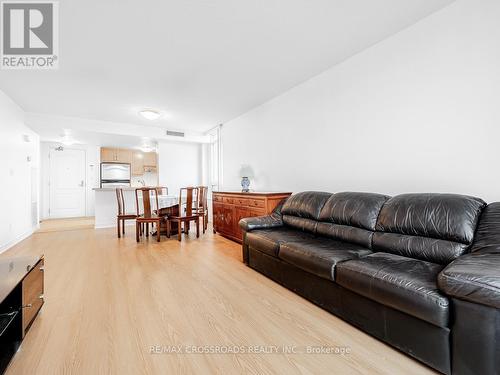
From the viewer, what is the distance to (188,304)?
2.14 m

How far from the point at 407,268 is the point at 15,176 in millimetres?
6101

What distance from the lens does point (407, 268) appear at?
164cm

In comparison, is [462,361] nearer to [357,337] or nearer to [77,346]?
[357,337]

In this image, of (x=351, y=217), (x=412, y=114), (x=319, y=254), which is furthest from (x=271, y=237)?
(x=412, y=114)

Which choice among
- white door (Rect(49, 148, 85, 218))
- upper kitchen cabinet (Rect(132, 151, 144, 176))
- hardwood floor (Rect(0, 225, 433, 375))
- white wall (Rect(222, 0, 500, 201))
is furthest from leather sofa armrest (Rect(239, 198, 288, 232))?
white door (Rect(49, 148, 85, 218))

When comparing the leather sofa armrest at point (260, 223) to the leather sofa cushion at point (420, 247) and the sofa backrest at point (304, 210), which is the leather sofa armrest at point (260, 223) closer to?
the sofa backrest at point (304, 210)

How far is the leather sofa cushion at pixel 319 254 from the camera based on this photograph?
6.37ft

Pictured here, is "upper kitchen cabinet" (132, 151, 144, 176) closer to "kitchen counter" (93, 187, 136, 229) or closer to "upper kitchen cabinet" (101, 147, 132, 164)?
"upper kitchen cabinet" (101, 147, 132, 164)

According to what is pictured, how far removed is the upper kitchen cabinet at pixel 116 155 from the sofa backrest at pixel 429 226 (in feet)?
26.8

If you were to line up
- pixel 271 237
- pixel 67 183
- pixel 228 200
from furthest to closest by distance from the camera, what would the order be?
pixel 67 183, pixel 228 200, pixel 271 237

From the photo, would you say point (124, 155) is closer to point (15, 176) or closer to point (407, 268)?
point (15, 176)

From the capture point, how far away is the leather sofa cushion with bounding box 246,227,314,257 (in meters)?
2.57

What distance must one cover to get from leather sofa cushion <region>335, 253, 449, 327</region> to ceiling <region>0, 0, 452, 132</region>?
225cm

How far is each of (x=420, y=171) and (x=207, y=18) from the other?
258cm
